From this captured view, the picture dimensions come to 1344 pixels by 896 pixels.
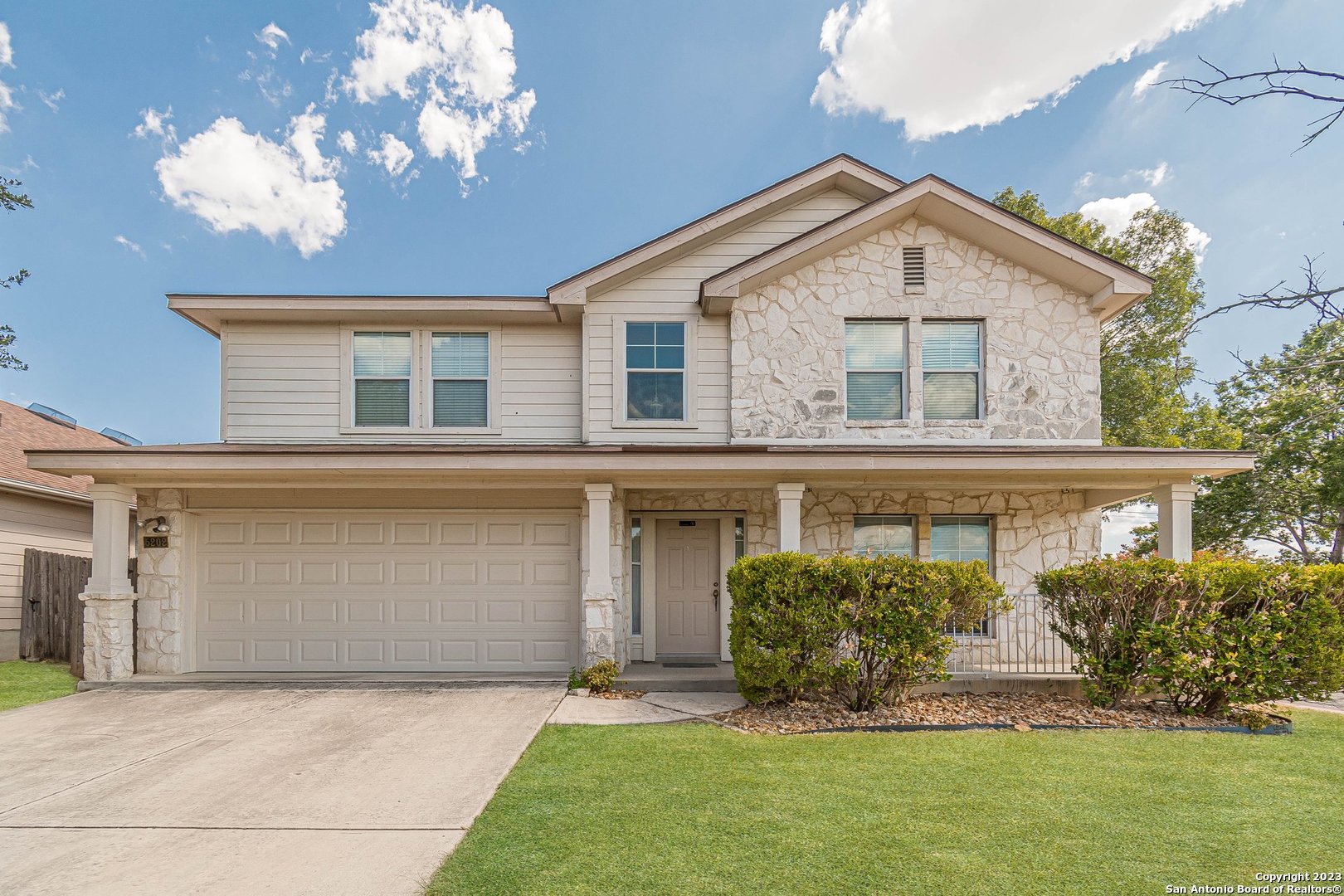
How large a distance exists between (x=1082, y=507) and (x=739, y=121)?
10801 mm

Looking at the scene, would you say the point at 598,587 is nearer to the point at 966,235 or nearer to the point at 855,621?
the point at 855,621

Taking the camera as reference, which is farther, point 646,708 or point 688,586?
point 688,586

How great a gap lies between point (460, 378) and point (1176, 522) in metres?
9.82

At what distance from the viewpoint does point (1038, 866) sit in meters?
3.56

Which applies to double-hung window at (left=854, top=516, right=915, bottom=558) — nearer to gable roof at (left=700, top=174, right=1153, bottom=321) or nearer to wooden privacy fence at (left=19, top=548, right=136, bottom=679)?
gable roof at (left=700, top=174, right=1153, bottom=321)

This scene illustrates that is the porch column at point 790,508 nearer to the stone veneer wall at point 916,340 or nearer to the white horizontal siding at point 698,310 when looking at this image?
the stone veneer wall at point 916,340

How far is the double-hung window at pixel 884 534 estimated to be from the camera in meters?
10.0

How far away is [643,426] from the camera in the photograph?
9.92 metres

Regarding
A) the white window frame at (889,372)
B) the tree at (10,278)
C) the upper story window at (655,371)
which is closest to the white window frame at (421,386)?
the upper story window at (655,371)

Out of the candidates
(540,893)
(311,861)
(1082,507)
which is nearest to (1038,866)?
(540,893)

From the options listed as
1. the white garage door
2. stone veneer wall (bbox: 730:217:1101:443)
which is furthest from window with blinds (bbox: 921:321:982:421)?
the white garage door

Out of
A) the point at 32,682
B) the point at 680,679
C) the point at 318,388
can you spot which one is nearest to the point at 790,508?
the point at 680,679

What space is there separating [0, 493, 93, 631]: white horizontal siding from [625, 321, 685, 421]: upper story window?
10854mm

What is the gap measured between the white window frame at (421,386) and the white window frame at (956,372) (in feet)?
20.3
